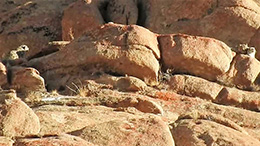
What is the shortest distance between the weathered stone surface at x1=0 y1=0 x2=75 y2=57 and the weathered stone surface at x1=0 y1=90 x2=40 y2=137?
12342mm

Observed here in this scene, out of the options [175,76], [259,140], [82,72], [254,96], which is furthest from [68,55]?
[259,140]

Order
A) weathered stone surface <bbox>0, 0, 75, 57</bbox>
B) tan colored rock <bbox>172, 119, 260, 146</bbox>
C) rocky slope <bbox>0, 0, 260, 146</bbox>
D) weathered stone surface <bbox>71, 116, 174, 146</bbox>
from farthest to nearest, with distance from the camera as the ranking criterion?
weathered stone surface <bbox>0, 0, 75, 57</bbox>, tan colored rock <bbox>172, 119, 260, 146</bbox>, rocky slope <bbox>0, 0, 260, 146</bbox>, weathered stone surface <bbox>71, 116, 174, 146</bbox>

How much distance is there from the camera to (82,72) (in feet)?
64.0

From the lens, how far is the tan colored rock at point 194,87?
19188mm

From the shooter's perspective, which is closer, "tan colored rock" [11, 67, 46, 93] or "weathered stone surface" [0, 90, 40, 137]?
"weathered stone surface" [0, 90, 40, 137]

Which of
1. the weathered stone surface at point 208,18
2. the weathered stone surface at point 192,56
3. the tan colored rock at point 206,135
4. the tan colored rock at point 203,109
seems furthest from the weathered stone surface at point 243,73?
the tan colored rock at point 206,135

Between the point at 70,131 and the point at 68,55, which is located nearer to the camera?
the point at 70,131

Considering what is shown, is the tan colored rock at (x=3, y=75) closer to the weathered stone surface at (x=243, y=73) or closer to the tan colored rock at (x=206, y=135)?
the weathered stone surface at (x=243, y=73)

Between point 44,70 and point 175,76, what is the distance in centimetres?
358

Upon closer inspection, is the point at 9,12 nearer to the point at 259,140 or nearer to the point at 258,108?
the point at 258,108

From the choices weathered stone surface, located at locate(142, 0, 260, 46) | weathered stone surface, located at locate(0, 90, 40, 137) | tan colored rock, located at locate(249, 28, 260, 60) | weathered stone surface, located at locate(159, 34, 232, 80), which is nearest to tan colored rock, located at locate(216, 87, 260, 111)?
weathered stone surface, located at locate(159, 34, 232, 80)

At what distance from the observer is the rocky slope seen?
1272 centimetres

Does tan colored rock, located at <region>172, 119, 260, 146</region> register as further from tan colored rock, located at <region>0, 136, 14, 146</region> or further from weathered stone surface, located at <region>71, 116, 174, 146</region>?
tan colored rock, located at <region>0, 136, 14, 146</region>

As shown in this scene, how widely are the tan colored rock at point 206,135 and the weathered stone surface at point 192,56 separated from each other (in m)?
6.21
